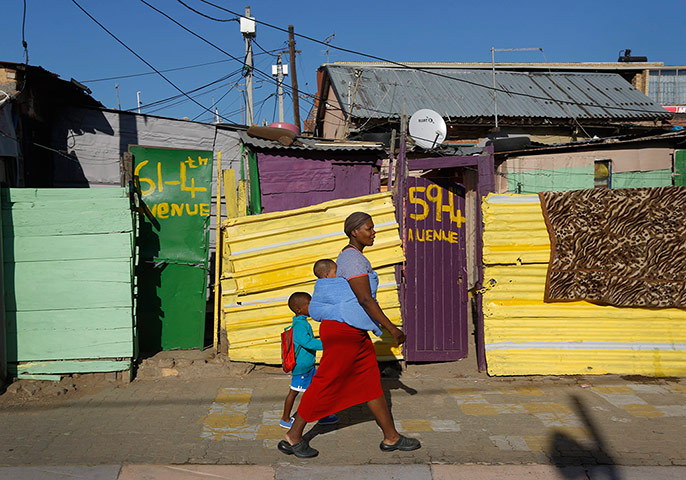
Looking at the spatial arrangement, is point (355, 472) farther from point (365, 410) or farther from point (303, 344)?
point (365, 410)

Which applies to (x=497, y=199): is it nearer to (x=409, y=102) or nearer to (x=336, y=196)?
(x=336, y=196)

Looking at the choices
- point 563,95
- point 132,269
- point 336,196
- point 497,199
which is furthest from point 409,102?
point 132,269

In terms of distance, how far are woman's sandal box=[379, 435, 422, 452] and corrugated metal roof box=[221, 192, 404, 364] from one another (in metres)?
2.33

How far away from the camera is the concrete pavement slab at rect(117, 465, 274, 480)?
13.4 feet

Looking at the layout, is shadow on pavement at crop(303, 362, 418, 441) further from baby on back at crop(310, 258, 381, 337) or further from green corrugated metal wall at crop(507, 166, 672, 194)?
green corrugated metal wall at crop(507, 166, 672, 194)

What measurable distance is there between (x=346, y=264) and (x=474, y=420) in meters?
2.00

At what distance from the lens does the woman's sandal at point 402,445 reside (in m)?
4.44

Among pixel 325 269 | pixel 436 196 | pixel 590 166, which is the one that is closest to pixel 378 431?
pixel 325 269

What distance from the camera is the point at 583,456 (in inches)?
175

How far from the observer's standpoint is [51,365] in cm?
611

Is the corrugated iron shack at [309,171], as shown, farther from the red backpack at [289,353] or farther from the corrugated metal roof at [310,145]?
the red backpack at [289,353]

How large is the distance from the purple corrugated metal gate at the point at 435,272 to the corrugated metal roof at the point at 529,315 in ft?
2.07

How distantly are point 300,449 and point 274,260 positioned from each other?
2.55 metres

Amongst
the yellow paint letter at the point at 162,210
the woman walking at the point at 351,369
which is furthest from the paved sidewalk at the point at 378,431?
the yellow paint letter at the point at 162,210
